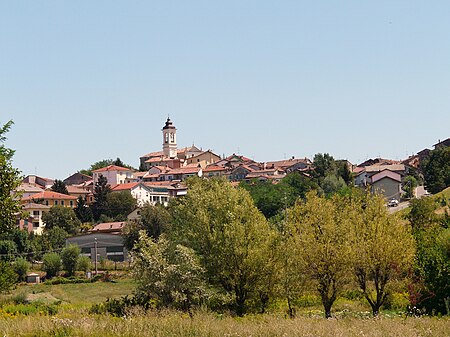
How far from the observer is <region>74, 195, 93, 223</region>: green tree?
10350 centimetres

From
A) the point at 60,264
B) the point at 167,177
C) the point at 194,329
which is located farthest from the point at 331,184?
the point at 194,329

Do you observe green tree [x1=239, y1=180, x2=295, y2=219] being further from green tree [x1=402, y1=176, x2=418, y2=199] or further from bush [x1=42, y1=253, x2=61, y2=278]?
bush [x1=42, y1=253, x2=61, y2=278]

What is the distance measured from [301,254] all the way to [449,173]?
67767mm

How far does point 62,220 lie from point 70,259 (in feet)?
87.5

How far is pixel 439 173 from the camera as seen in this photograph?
88.8 meters

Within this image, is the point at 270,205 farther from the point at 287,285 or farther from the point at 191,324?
the point at 191,324

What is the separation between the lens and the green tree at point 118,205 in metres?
106

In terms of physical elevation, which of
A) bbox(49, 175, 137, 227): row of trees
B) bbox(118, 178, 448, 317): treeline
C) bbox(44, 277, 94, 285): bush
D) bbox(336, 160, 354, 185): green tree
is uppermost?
bbox(336, 160, 354, 185): green tree

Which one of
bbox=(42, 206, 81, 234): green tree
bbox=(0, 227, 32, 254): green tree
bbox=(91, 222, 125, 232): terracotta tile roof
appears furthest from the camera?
bbox=(42, 206, 81, 234): green tree

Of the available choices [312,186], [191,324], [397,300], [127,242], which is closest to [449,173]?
[312,186]

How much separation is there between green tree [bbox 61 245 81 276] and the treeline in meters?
41.8

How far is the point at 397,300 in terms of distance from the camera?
31719mm

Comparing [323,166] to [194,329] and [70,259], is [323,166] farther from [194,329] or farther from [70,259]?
[194,329]

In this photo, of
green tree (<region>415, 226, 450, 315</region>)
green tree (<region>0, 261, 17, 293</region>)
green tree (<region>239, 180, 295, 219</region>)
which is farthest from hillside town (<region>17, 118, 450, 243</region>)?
green tree (<region>415, 226, 450, 315</region>)
